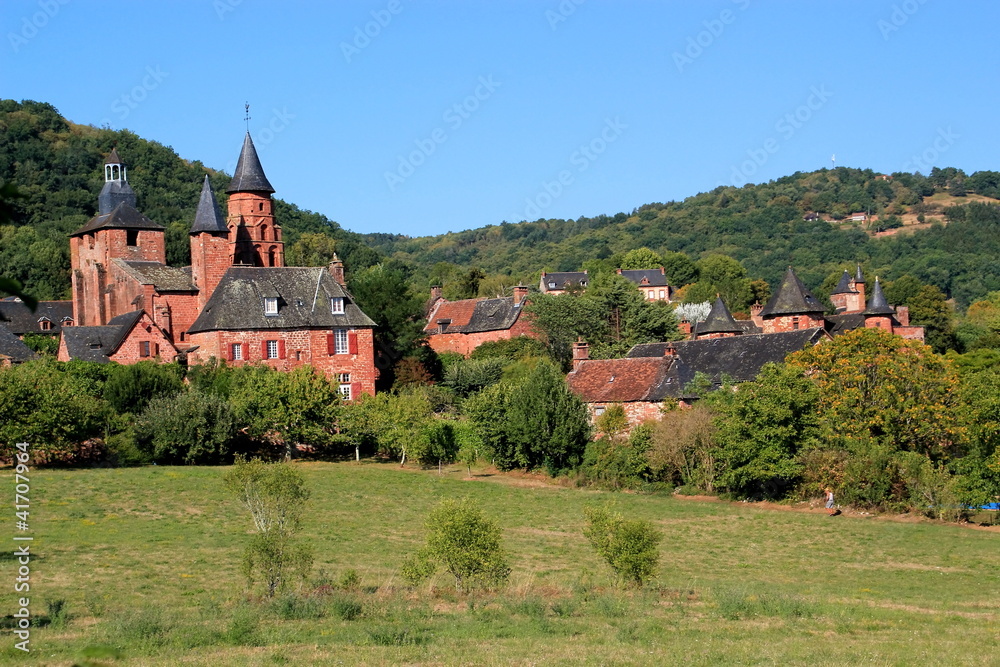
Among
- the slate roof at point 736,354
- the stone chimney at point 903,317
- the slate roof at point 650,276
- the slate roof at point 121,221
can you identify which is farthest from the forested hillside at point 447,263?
the stone chimney at point 903,317

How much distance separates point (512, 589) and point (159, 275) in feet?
129

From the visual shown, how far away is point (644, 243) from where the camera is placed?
18800 centimetres

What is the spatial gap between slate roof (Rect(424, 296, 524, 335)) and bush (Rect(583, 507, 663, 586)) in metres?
53.6

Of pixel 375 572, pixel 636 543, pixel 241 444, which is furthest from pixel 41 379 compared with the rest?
pixel 636 543

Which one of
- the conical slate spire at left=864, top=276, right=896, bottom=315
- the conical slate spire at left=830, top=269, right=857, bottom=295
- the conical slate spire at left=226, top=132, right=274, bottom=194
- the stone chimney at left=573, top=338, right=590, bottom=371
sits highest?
the conical slate spire at left=226, top=132, right=274, bottom=194

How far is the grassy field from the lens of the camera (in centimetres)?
1634

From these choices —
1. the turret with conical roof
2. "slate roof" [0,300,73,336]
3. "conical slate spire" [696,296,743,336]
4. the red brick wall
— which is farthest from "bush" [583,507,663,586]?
"slate roof" [0,300,73,336]

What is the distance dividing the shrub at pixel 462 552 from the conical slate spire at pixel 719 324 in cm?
4887

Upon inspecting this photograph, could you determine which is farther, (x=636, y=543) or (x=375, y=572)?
(x=375, y=572)

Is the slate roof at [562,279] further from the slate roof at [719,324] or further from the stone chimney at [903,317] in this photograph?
the slate roof at [719,324]

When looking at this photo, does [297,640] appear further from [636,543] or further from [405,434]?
[405,434]

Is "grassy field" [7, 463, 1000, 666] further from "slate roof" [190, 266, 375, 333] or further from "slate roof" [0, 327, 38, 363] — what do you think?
"slate roof" [0, 327, 38, 363]

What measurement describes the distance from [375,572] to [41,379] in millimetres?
23225

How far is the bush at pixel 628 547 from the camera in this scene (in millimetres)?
23172
